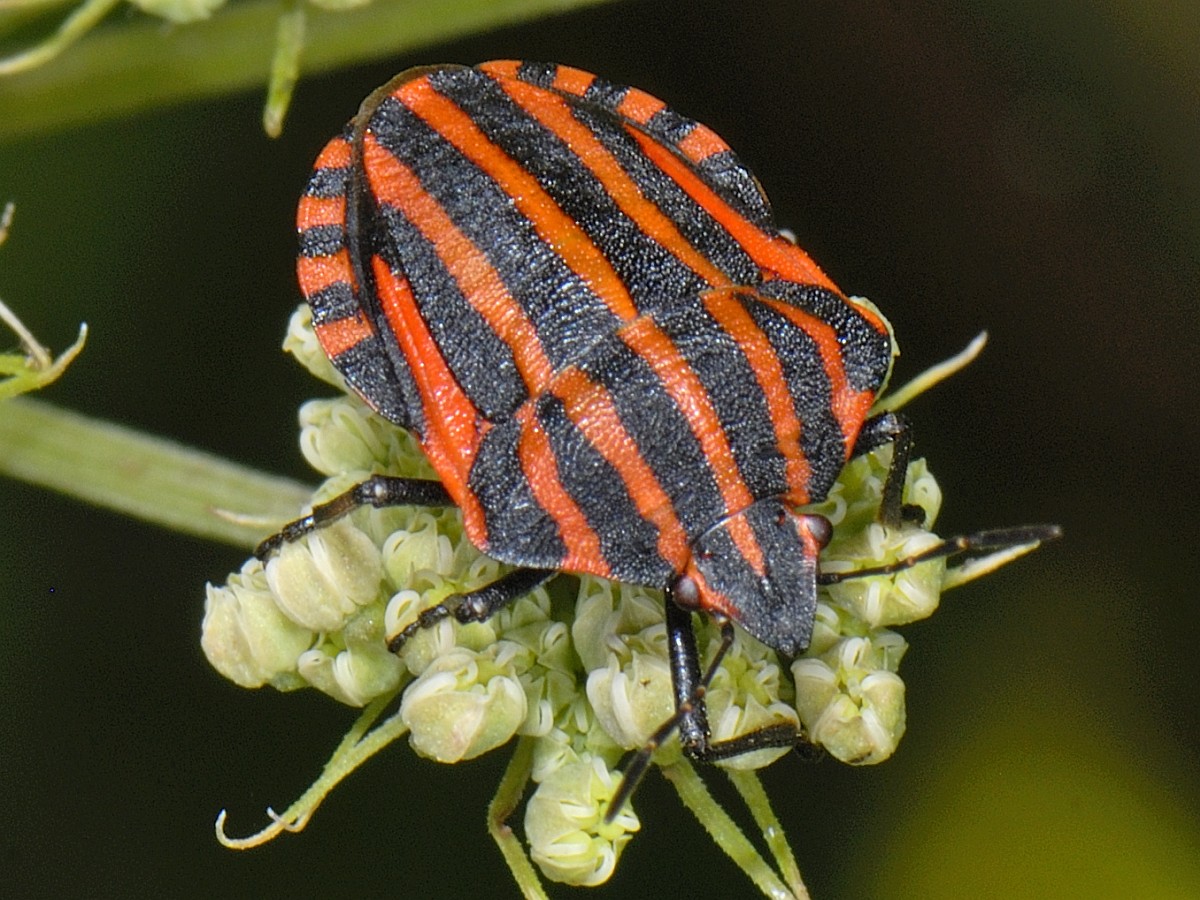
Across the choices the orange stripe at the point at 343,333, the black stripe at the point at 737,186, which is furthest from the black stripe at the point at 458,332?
the black stripe at the point at 737,186

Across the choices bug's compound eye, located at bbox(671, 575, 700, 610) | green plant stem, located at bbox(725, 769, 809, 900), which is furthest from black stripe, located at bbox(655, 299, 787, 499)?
green plant stem, located at bbox(725, 769, 809, 900)

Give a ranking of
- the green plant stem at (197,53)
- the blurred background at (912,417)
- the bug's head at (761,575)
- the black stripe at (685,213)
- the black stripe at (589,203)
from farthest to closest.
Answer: the blurred background at (912,417)
the green plant stem at (197,53)
the black stripe at (685,213)
the black stripe at (589,203)
the bug's head at (761,575)

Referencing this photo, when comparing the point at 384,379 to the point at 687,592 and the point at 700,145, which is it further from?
the point at 700,145

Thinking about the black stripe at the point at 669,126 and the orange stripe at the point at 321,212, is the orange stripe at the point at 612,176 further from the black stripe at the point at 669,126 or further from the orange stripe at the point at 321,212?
the orange stripe at the point at 321,212

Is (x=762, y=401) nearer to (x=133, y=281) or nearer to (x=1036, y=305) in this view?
(x=1036, y=305)

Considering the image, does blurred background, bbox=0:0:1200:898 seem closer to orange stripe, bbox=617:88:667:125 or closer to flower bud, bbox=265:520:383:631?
orange stripe, bbox=617:88:667:125

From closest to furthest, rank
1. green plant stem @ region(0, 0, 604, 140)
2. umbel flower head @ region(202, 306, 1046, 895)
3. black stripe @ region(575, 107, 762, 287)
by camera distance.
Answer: umbel flower head @ region(202, 306, 1046, 895)
black stripe @ region(575, 107, 762, 287)
green plant stem @ region(0, 0, 604, 140)
